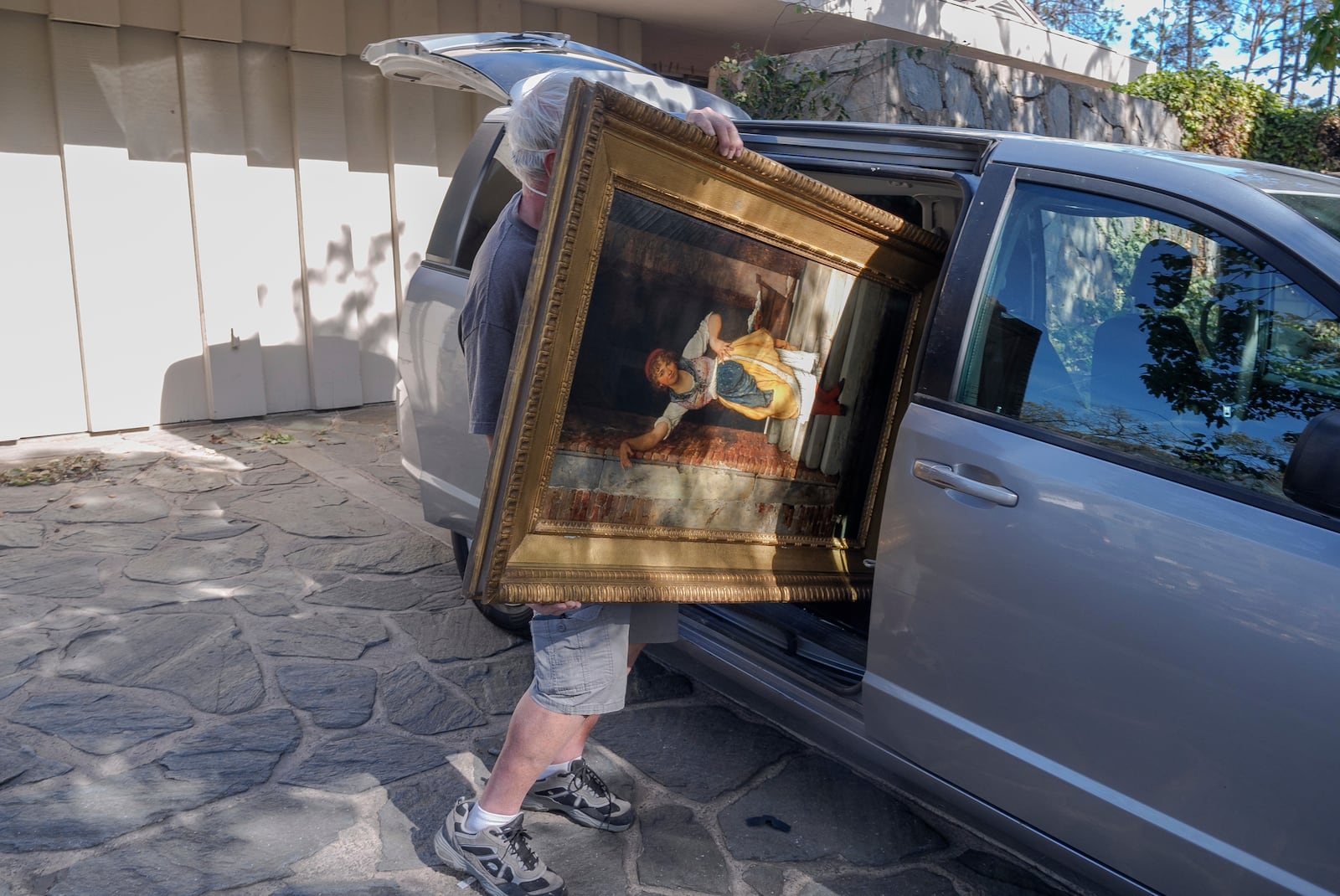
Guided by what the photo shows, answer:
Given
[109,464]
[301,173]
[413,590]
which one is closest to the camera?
[413,590]

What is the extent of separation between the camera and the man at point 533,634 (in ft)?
7.35

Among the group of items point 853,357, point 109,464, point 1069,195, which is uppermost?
point 1069,195

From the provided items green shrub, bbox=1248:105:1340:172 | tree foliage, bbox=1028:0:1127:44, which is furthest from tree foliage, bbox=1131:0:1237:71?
green shrub, bbox=1248:105:1340:172

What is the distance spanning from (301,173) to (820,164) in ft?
18.3

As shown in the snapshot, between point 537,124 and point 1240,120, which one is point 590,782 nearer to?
point 537,124

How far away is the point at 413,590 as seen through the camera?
4.73 m

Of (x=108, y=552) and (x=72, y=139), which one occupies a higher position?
(x=72, y=139)

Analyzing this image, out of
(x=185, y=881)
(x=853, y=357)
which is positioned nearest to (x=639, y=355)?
(x=853, y=357)

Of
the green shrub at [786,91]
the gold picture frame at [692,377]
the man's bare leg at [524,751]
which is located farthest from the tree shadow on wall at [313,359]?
the gold picture frame at [692,377]

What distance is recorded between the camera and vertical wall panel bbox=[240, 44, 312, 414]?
734 cm

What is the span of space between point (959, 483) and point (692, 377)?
704mm

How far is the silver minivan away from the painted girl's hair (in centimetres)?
70

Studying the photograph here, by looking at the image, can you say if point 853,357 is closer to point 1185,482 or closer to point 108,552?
point 1185,482

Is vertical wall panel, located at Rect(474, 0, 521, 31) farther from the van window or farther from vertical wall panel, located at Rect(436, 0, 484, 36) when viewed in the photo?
the van window
